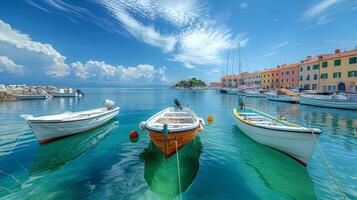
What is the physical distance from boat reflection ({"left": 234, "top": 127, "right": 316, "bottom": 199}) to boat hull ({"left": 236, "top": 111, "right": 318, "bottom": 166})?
36cm

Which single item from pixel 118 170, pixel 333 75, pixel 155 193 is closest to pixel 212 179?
pixel 155 193

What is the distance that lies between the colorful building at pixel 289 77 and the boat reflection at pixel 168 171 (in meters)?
60.2

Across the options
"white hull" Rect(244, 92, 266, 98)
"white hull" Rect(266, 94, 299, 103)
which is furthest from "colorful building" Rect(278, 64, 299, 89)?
"white hull" Rect(266, 94, 299, 103)

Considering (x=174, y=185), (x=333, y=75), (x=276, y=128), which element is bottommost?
(x=174, y=185)

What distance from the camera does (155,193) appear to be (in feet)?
17.4

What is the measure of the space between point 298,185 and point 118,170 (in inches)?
274

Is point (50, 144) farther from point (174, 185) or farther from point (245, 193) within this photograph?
point (245, 193)

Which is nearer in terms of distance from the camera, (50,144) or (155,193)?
(155,193)

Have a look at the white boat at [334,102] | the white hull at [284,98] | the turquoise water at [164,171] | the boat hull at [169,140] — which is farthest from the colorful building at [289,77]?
the boat hull at [169,140]

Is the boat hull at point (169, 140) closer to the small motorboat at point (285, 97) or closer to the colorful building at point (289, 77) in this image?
the small motorboat at point (285, 97)

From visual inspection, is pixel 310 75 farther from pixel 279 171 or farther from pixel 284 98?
pixel 279 171

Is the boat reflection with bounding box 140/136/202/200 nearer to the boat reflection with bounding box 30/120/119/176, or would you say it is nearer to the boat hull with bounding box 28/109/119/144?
the boat reflection with bounding box 30/120/119/176

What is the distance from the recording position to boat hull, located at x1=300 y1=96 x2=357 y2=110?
2237 centimetres

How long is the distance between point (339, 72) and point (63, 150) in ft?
168
